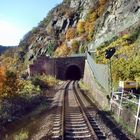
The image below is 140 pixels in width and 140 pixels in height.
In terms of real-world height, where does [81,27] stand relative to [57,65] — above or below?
above

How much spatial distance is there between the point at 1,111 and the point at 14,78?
22.1ft

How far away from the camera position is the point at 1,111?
1025 inches

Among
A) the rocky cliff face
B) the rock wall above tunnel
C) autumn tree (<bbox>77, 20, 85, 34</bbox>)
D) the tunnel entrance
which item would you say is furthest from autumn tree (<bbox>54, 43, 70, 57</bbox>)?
the rock wall above tunnel

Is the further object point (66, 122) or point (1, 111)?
point (1, 111)

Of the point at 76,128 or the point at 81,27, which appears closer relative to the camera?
the point at 76,128

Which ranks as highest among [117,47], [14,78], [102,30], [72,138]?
[102,30]

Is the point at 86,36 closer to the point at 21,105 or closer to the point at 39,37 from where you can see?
the point at 39,37

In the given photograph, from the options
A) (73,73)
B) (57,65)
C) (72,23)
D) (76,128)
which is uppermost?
(72,23)

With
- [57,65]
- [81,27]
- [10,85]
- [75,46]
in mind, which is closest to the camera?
[10,85]

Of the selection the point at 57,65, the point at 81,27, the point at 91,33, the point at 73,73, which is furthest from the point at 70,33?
the point at 57,65

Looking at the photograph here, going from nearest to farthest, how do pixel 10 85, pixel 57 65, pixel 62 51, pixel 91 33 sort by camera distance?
1. pixel 10 85
2. pixel 57 65
3. pixel 91 33
4. pixel 62 51

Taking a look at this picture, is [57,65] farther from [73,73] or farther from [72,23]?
[72,23]

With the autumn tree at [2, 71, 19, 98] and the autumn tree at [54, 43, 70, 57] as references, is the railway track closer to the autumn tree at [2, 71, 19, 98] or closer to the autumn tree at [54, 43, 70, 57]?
the autumn tree at [2, 71, 19, 98]

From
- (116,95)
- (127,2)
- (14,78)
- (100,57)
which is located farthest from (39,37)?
(116,95)
